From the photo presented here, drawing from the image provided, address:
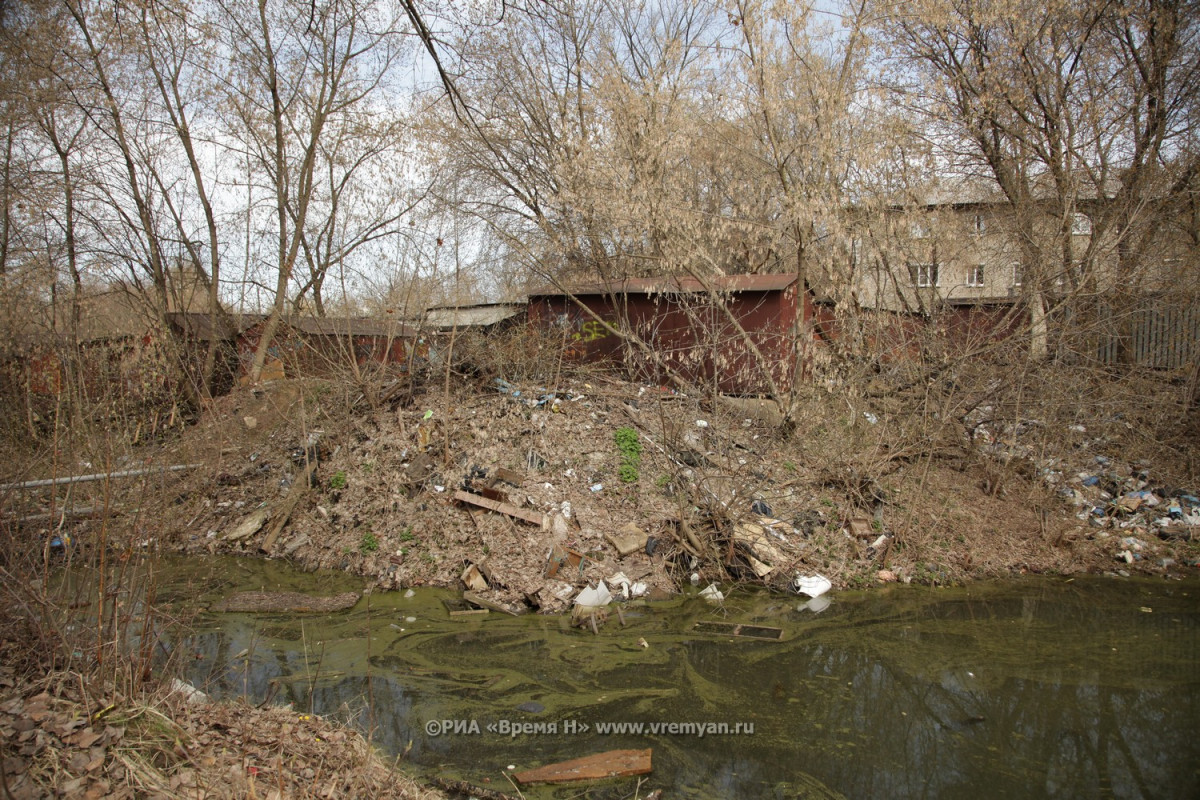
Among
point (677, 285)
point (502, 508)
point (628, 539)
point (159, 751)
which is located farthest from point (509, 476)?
point (159, 751)

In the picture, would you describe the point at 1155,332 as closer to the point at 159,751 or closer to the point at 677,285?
the point at 677,285

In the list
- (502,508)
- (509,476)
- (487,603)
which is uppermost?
(509,476)

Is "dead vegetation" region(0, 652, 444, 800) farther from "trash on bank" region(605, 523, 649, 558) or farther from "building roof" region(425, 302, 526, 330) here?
"building roof" region(425, 302, 526, 330)

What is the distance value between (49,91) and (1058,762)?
1476cm

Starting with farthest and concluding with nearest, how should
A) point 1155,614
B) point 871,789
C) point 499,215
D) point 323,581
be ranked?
point 499,215, point 323,581, point 1155,614, point 871,789

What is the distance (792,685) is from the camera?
17.8 ft

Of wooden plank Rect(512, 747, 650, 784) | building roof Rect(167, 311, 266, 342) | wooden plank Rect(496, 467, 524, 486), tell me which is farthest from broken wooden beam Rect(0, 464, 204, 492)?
building roof Rect(167, 311, 266, 342)

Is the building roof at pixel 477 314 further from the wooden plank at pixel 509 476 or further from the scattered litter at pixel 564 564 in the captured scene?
the scattered litter at pixel 564 564

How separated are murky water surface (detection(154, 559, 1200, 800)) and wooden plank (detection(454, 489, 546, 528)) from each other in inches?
47.0

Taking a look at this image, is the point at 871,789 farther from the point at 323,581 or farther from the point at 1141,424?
the point at 1141,424

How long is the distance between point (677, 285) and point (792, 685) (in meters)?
6.95

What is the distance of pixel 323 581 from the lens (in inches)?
312

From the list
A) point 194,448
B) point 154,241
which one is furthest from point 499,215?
point 194,448

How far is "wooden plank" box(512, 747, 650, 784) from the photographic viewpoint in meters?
4.13
